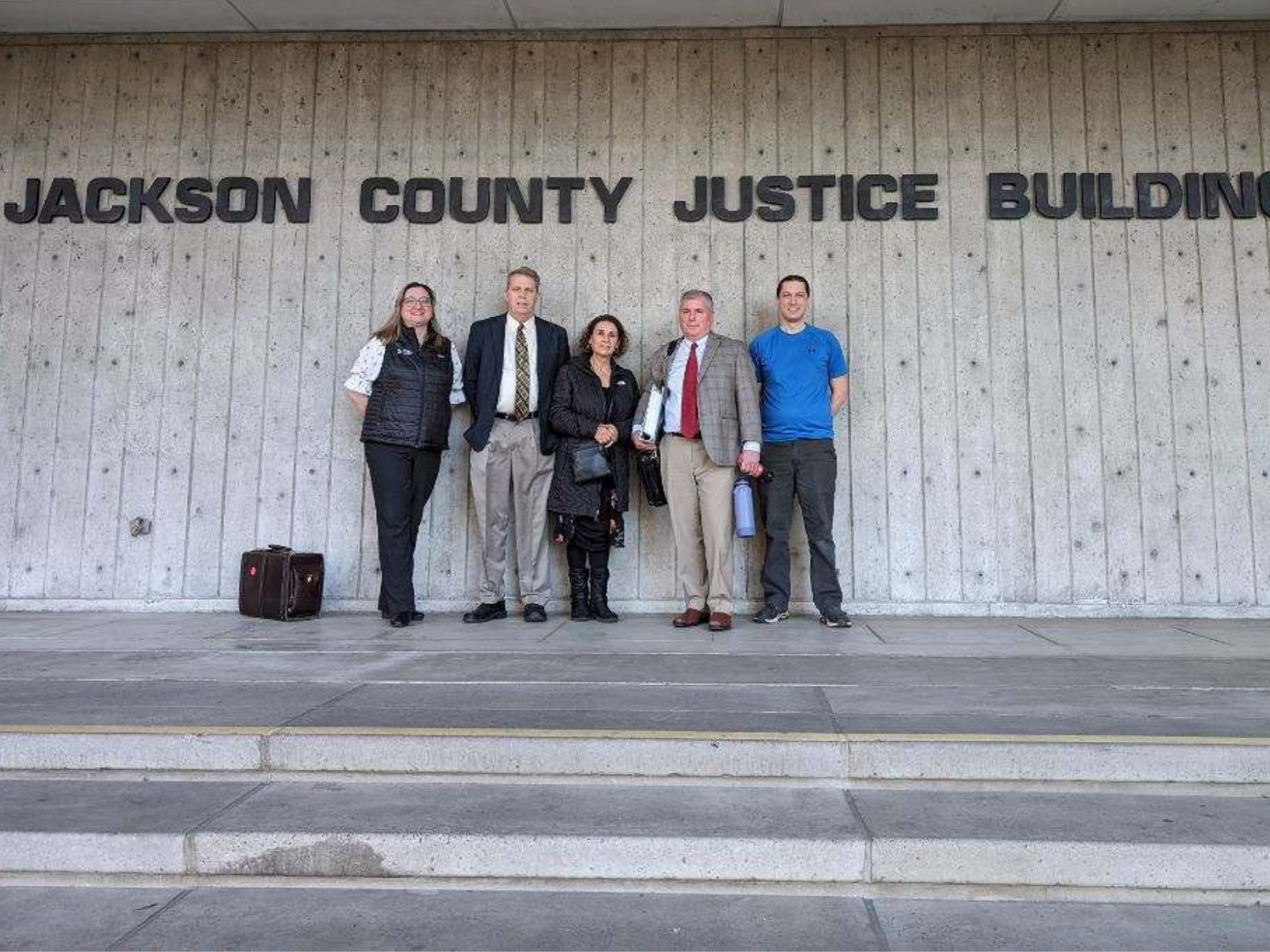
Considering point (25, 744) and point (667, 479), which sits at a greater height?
point (667, 479)

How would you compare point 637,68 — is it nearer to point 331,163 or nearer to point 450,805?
point 331,163

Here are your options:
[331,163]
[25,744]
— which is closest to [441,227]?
[331,163]

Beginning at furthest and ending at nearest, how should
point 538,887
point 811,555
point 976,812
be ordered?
point 811,555, point 976,812, point 538,887

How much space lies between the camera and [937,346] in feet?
15.7

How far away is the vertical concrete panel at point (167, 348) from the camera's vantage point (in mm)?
4875

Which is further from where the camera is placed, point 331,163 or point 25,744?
point 331,163

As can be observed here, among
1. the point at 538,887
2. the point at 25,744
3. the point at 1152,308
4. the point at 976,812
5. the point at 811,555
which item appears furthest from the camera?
the point at 1152,308

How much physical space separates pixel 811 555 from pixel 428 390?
211 cm

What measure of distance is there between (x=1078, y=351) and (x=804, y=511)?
1863 millimetres

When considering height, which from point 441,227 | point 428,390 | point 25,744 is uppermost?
point 441,227

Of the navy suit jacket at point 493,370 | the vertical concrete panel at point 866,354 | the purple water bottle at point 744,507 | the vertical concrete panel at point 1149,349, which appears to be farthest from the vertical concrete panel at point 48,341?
the vertical concrete panel at point 1149,349

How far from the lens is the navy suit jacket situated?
441 centimetres

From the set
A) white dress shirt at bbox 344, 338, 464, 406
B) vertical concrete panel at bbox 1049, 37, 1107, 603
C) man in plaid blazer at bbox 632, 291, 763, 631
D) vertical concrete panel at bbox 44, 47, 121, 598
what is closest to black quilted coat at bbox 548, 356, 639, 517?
man in plaid blazer at bbox 632, 291, 763, 631

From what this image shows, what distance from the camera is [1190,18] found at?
15.9 feet
